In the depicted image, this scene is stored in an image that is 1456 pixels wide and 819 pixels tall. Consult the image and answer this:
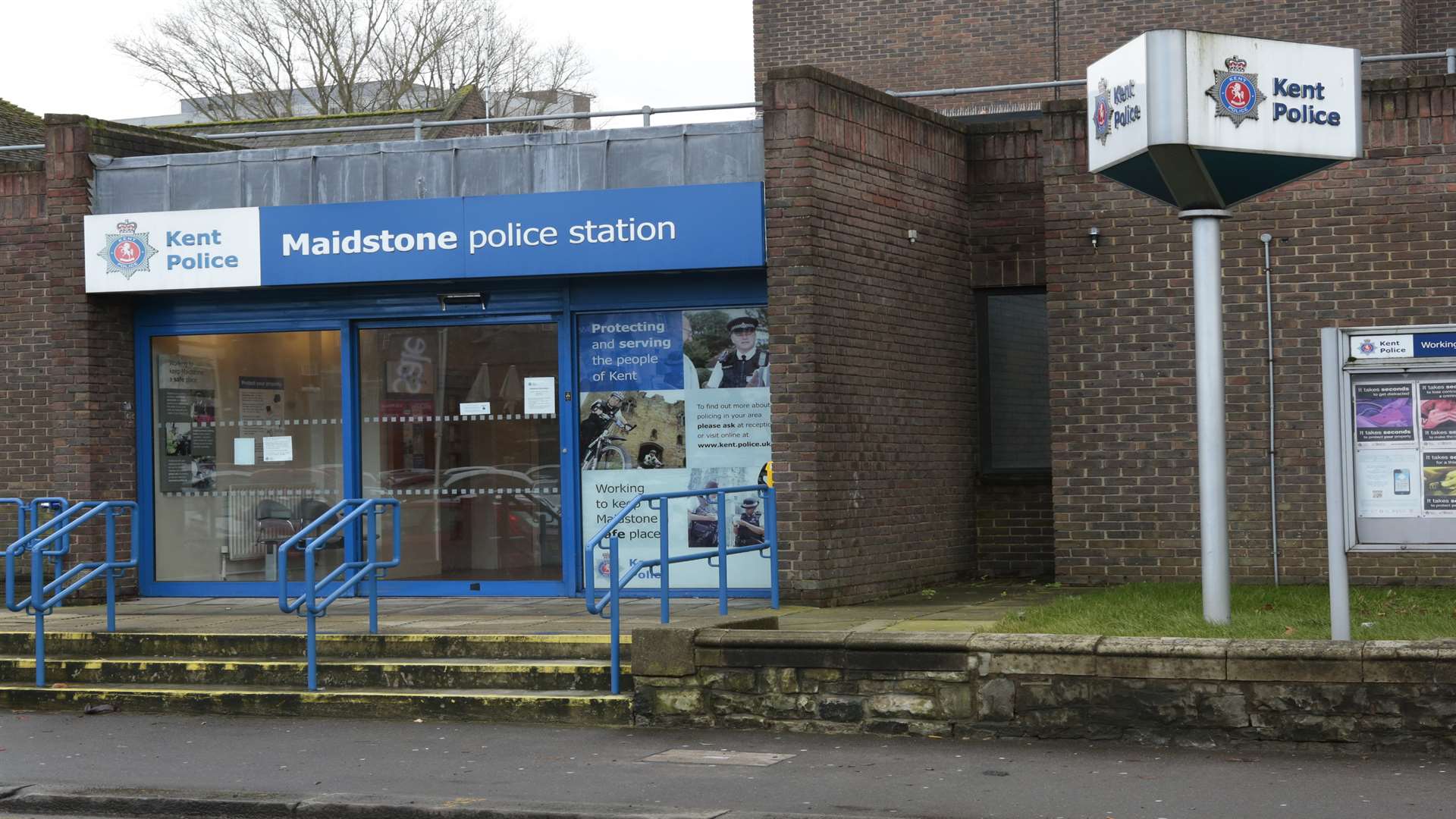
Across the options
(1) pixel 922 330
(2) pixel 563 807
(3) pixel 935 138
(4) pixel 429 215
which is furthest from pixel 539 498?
(2) pixel 563 807

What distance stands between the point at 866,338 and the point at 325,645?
4593 mm

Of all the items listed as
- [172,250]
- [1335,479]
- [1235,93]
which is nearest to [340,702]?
[172,250]

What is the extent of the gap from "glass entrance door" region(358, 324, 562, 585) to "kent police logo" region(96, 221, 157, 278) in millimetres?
1849

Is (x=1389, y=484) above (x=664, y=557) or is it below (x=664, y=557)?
above

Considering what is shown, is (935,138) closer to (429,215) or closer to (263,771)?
(429,215)

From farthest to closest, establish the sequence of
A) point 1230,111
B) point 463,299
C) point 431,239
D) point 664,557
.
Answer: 1. point 463,299
2. point 431,239
3. point 664,557
4. point 1230,111

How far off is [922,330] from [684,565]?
2.73 m

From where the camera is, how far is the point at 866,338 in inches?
493

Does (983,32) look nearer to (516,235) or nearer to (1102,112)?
(516,235)

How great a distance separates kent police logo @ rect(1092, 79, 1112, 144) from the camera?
9844 millimetres

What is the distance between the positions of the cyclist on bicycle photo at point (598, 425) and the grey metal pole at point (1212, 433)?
5.15m

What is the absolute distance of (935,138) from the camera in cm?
1366

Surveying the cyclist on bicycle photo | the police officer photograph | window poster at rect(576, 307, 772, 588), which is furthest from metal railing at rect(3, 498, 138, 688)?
the police officer photograph

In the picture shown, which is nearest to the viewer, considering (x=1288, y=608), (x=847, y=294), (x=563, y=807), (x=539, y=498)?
(x=563, y=807)
